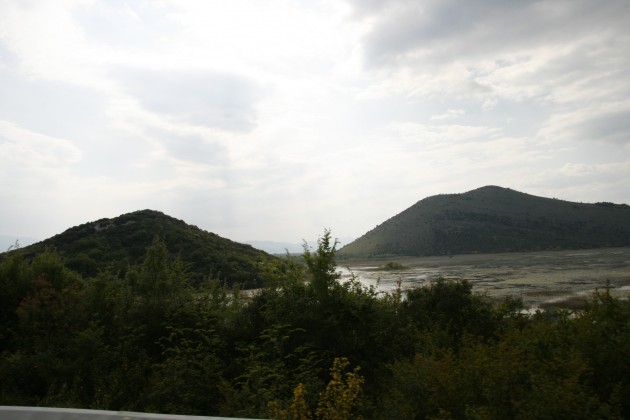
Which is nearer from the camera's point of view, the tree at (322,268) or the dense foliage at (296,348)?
the dense foliage at (296,348)

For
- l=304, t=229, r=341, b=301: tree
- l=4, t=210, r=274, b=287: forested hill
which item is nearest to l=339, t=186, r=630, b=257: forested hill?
l=4, t=210, r=274, b=287: forested hill

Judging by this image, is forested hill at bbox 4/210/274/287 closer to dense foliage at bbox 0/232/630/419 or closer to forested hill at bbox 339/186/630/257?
dense foliage at bbox 0/232/630/419

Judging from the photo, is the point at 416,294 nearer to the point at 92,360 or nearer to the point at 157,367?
the point at 157,367

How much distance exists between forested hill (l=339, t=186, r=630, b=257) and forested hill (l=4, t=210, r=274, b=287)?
94.0 meters

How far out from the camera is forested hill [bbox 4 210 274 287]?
116 ft

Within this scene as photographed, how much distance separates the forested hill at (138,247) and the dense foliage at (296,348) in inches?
728

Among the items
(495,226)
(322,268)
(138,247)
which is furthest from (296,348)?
(495,226)

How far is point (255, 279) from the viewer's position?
35.7m

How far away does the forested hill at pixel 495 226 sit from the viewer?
407 feet

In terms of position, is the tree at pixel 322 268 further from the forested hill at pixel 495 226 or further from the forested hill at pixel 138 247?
the forested hill at pixel 495 226

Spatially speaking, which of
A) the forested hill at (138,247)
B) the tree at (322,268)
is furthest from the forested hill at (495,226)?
the tree at (322,268)

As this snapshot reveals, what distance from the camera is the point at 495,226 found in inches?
5394

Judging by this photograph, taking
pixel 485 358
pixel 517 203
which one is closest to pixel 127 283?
pixel 485 358

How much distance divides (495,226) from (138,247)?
123924 millimetres
